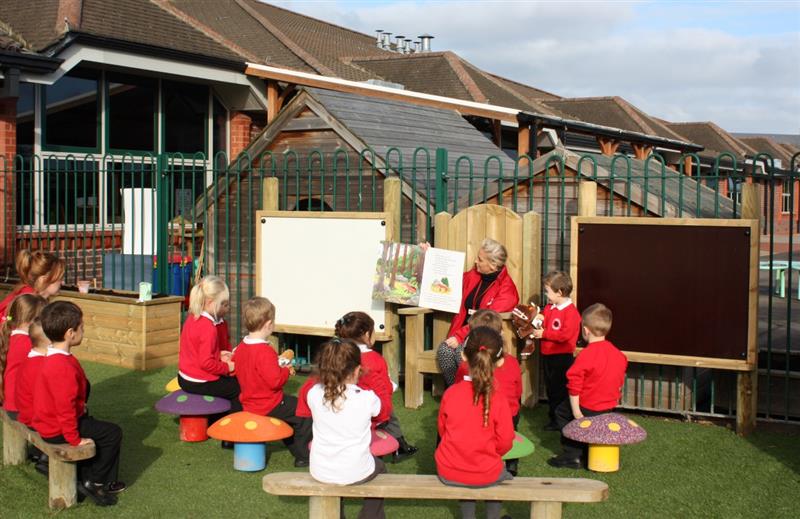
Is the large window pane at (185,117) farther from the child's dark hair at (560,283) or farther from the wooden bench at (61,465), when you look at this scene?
the wooden bench at (61,465)

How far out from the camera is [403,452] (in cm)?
670

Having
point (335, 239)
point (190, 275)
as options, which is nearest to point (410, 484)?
point (335, 239)

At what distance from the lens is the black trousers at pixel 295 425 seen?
6.29 m

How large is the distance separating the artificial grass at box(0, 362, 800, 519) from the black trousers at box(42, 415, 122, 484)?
182 mm

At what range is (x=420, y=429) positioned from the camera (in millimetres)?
7480

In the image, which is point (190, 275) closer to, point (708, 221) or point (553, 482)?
point (708, 221)

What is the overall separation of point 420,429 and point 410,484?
9.09 ft

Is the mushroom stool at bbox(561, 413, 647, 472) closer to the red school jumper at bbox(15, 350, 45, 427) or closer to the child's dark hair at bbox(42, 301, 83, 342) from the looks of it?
the child's dark hair at bbox(42, 301, 83, 342)

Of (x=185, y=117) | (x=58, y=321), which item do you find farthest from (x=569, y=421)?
(x=185, y=117)

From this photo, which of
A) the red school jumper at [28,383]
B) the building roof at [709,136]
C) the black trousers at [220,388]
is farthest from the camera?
the building roof at [709,136]

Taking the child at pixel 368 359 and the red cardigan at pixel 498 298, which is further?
the red cardigan at pixel 498 298

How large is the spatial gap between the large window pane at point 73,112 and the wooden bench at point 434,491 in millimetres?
11224

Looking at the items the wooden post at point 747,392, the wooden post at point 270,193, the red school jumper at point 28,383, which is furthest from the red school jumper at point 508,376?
the wooden post at point 270,193

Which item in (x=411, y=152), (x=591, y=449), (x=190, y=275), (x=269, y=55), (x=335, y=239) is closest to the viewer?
(x=591, y=449)
